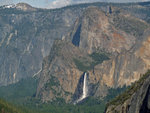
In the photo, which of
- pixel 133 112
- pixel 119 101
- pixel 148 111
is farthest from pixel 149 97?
pixel 119 101

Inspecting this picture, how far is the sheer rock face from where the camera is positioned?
65.9 meters

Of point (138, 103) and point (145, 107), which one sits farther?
point (138, 103)

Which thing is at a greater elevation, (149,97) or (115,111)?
(149,97)

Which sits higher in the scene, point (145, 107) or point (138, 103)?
point (145, 107)

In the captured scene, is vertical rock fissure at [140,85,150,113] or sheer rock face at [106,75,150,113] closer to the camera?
vertical rock fissure at [140,85,150,113]

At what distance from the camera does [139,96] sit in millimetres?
71000

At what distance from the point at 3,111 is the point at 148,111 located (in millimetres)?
133453

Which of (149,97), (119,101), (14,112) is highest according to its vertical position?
(149,97)

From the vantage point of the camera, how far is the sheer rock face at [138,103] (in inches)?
2596

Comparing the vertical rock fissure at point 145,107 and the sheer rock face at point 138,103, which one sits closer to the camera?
the vertical rock fissure at point 145,107

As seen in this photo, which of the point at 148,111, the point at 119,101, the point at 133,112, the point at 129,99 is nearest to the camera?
the point at 148,111

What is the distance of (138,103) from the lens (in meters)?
70.1

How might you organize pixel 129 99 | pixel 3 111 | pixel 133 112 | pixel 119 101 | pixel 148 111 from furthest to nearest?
pixel 3 111, pixel 119 101, pixel 129 99, pixel 133 112, pixel 148 111

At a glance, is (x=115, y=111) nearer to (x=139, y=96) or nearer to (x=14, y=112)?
(x=139, y=96)
